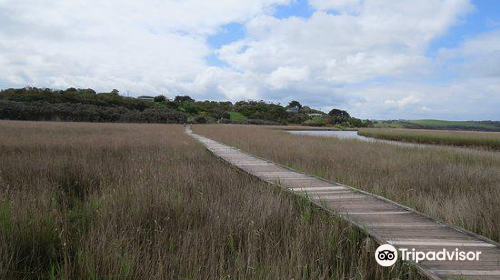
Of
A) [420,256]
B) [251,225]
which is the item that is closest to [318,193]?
[251,225]

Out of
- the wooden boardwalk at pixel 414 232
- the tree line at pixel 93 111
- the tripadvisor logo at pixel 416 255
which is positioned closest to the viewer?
the wooden boardwalk at pixel 414 232

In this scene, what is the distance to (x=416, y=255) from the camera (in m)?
3.49

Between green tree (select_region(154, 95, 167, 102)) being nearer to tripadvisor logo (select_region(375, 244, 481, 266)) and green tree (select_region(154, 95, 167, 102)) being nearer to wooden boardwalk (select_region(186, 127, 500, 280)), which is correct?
wooden boardwalk (select_region(186, 127, 500, 280))

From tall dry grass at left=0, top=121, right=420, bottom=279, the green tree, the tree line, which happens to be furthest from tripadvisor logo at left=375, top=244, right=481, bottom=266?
the green tree

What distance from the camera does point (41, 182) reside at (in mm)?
6562

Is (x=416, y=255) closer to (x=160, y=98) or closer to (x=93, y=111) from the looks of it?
(x=93, y=111)

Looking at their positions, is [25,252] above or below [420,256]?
below

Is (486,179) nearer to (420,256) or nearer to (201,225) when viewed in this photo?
(420,256)

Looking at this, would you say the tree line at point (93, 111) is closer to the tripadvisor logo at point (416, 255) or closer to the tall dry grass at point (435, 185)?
the tall dry grass at point (435, 185)

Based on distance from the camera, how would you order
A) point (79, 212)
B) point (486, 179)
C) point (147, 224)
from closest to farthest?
point (147, 224) → point (79, 212) → point (486, 179)

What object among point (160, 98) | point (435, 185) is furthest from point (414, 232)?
point (160, 98)

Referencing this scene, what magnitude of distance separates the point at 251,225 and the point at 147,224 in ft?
4.49

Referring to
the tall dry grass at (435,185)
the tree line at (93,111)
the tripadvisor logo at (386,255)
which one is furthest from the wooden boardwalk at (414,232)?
the tree line at (93,111)

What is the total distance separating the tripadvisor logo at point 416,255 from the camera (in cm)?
344
